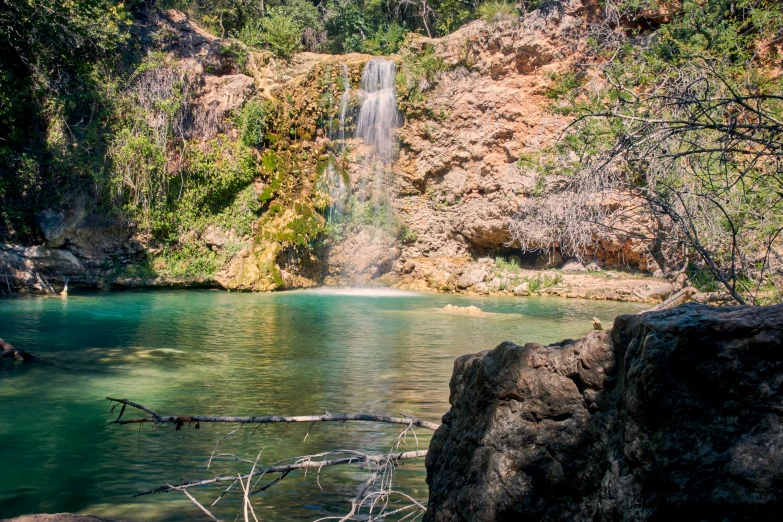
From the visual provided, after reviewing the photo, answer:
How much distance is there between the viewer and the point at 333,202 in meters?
21.5

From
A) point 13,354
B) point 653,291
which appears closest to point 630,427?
point 13,354

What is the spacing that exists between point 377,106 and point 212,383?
50.9 feet

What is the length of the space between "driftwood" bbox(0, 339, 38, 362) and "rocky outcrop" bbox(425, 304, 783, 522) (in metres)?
7.43

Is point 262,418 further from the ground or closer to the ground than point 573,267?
closer to the ground

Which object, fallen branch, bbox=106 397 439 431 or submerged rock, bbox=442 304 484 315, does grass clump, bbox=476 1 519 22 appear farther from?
fallen branch, bbox=106 397 439 431

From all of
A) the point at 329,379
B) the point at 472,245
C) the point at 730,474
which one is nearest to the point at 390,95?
the point at 472,245

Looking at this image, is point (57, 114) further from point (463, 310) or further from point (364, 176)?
point (463, 310)

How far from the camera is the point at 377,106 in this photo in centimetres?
2180

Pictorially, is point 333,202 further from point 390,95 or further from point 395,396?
point 395,396

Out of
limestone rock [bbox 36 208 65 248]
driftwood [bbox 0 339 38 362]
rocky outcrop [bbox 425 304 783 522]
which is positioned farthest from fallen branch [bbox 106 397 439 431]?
limestone rock [bbox 36 208 65 248]

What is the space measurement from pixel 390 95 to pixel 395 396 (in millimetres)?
16024

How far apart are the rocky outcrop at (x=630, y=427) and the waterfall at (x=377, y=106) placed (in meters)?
19.6

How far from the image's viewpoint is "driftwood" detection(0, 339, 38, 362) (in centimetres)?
842

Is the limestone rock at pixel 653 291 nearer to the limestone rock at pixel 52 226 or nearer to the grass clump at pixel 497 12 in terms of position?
the grass clump at pixel 497 12
